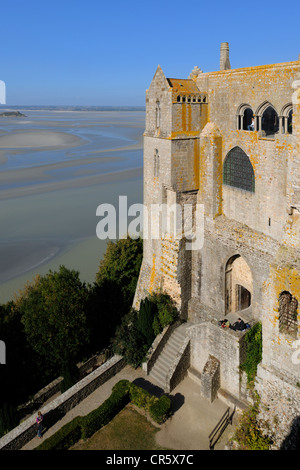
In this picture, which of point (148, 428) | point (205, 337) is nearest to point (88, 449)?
point (148, 428)

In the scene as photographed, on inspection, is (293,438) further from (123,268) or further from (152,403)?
(123,268)

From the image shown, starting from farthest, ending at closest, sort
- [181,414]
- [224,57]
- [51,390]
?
[224,57] → [51,390] → [181,414]

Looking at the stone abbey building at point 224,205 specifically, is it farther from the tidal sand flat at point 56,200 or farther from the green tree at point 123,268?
the tidal sand flat at point 56,200

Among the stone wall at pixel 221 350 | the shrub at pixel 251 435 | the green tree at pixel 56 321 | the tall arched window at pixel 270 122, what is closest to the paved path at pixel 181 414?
the stone wall at pixel 221 350

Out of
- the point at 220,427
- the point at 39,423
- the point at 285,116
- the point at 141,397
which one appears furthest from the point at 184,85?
the point at 39,423

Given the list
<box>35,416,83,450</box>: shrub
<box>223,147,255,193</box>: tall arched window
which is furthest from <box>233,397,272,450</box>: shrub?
<box>223,147,255,193</box>: tall arched window

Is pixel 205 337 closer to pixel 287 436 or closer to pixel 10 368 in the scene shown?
pixel 287 436
